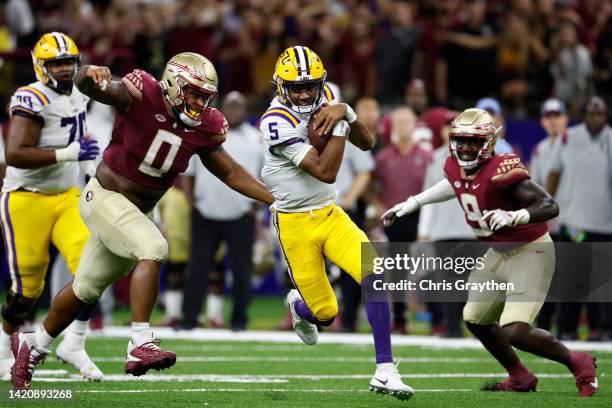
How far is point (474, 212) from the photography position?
6953mm

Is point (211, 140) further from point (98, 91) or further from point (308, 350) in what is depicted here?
point (308, 350)

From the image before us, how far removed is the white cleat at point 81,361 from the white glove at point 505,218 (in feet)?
8.60

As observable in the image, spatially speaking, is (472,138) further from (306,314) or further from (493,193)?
(306,314)

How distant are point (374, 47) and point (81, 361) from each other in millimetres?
7656

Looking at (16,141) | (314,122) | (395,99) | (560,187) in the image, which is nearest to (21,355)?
(16,141)

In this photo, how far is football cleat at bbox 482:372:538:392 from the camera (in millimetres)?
6973

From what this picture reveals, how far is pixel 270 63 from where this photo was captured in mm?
14508

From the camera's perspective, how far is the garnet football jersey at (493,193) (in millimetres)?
6816

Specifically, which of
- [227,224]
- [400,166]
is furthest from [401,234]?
[227,224]

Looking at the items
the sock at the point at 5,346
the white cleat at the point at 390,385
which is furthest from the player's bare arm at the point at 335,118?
the sock at the point at 5,346

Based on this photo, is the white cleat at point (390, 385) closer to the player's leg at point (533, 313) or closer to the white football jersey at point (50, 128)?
the player's leg at point (533, 313)

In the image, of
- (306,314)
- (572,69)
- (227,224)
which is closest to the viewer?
(306,314)

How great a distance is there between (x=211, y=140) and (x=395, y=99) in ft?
24.9

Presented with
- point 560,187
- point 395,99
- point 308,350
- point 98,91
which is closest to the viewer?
point 98,91
